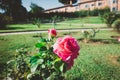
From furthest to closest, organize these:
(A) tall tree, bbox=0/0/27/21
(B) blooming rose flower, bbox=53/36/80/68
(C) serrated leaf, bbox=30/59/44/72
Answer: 1. (A) tall tree, bbox=0/0/27/21
2. (C) serrated leaf, bbox=30/59/44/72
3. (B) blooming rose flower, bbox=53/36/80/68

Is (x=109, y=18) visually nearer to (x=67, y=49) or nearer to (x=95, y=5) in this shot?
(x=67, y=49)

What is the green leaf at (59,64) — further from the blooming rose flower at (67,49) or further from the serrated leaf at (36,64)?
the serrated leaf at (36,64)

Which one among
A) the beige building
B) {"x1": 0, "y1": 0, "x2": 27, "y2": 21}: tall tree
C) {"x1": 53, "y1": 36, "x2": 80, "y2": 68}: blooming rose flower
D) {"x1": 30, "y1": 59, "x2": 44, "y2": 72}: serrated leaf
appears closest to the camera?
{"x1": 53, "y1": 36, "x2": 80, "y2": 68}: blooming rose flower

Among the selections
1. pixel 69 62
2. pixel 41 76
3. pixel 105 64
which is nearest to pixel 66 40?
pixel 69 62

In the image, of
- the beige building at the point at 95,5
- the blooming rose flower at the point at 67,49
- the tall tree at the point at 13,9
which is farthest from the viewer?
the beige building at the point at 95,5

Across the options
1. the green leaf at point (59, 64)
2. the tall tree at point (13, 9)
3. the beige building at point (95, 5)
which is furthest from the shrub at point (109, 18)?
the tall tree at point (13, 9)

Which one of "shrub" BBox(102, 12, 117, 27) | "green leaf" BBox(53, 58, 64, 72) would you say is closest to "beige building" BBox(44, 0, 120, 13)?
"shrub" BBox(102, 12, 117, 27)

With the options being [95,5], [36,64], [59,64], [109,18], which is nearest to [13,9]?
[95,5]

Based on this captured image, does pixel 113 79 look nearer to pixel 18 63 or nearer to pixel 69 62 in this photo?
pixel 18 63

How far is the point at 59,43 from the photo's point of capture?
1895 millimetres

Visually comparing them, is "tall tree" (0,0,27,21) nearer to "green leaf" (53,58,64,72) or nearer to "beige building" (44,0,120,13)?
"beige building" (44,0,120,13)

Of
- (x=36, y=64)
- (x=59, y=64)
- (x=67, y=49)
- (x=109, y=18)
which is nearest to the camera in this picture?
(x=67, y=49)

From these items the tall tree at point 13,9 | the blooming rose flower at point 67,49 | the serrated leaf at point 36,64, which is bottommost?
the serrated leaf at point 36,64

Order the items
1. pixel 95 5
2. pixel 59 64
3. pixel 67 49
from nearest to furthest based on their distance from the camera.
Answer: pixel 67 49, pixel 59 64, pixel 95 5
